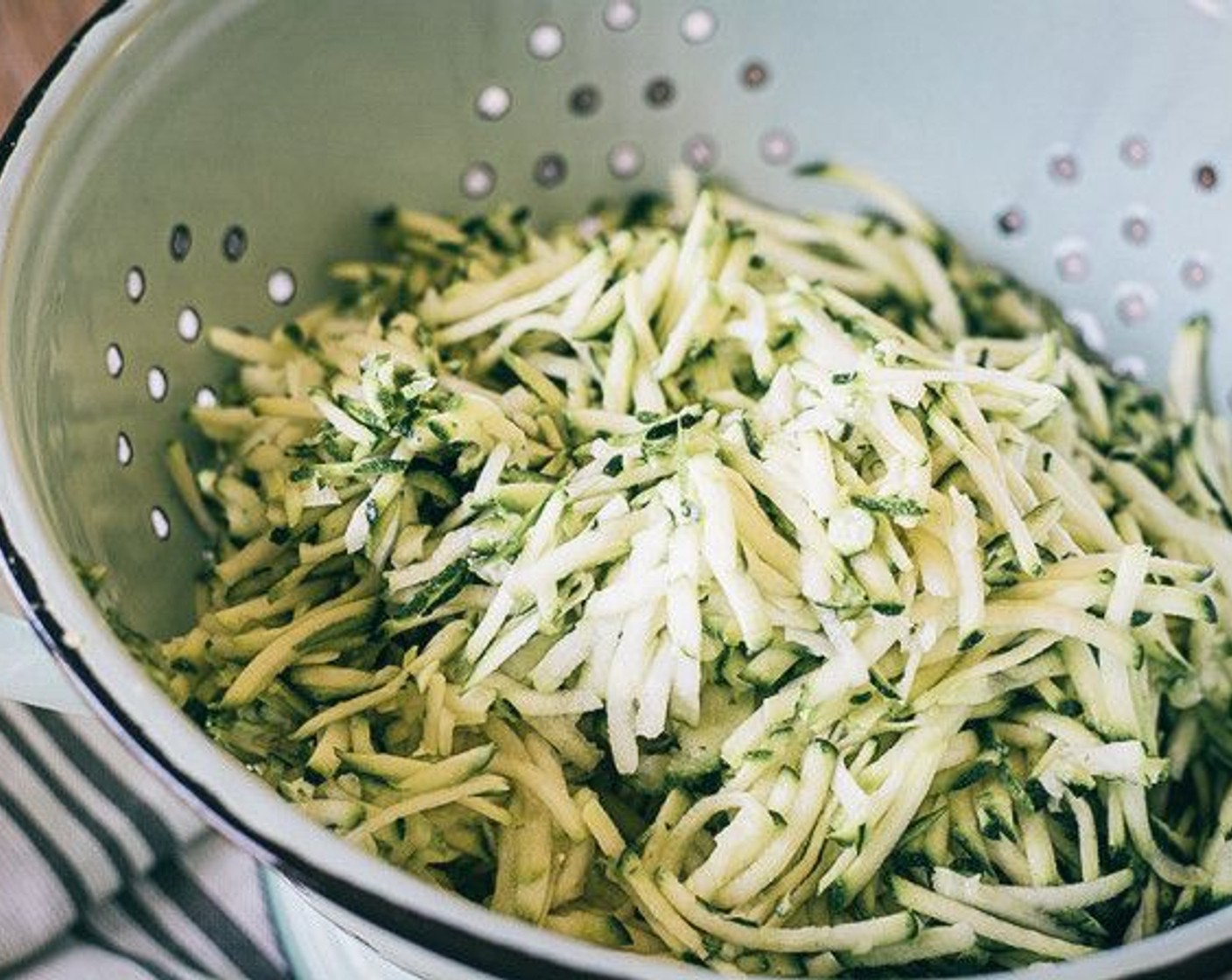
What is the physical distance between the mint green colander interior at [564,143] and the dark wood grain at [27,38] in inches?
8.9

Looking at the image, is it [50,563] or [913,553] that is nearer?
[50,563]

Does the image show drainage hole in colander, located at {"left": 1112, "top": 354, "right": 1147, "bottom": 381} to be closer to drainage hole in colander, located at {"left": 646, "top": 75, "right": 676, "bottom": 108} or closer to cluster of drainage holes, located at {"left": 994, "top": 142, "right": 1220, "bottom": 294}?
cluster of drainage holes, located at {"left": 994, "top": 142, "right": 1220, "bottom": 294}

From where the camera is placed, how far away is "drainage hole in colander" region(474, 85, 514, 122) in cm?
97

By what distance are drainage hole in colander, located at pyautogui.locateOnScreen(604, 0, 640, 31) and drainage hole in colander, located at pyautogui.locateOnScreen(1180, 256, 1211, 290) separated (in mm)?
369

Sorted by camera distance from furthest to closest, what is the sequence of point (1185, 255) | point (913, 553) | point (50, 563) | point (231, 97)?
1. point (1185, 255)
2. point (231, 97)
3. point (913, 553)
4. point (50, 563)

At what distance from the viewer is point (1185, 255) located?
0.96m

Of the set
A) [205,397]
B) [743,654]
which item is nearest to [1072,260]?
[743,654]

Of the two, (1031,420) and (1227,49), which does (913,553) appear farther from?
(1227,49)

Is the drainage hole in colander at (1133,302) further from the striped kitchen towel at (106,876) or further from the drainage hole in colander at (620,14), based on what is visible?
the striped kitchen towel at (106,876)

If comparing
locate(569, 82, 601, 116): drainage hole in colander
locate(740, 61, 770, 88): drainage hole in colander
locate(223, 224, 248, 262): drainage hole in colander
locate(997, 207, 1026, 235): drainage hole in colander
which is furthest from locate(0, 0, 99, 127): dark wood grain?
locate(997, 207, 1026, 235): drainage hole in colander

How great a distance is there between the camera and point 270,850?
53 cm

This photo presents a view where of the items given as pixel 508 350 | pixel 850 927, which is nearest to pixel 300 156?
pixel 508 350

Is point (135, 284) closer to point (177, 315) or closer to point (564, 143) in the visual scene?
point (177, 315)

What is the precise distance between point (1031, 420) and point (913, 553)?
12 cm
